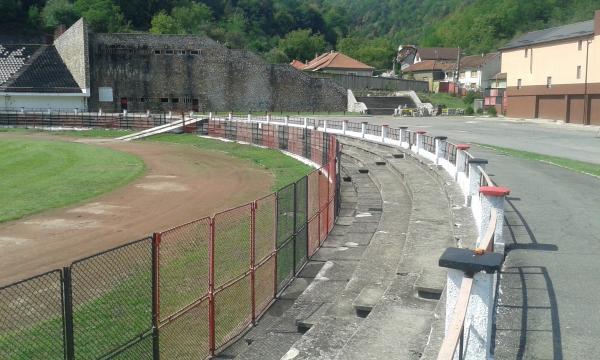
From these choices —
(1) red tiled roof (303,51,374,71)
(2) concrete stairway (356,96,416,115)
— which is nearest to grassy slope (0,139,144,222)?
(2) concrete stairway (356,96,416,115)

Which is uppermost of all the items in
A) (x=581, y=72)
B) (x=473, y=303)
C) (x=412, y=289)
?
(x=581, y=72)

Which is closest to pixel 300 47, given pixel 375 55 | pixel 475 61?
pixel 375 55

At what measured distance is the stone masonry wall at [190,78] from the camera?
76.2m

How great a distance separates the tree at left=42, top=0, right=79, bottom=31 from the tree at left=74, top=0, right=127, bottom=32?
1.36m

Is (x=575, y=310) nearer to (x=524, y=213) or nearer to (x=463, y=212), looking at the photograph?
(x=463, y=212)

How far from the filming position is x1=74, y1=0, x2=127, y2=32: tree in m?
99.0

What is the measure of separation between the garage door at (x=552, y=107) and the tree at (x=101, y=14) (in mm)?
65935

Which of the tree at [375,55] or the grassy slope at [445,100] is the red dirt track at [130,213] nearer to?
the grassy slope at [445,100]

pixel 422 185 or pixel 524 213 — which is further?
pixel 422 185

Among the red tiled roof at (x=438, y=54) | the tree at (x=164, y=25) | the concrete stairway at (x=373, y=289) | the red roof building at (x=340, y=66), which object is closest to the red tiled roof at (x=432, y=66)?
the red tiled roof at (x=438, y=54)

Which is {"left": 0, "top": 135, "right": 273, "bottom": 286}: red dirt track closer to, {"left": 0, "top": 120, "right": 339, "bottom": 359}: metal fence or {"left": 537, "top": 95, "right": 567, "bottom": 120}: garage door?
{"left": 0, "top": 120, "right": 339, "bottom": 359}: metal fence

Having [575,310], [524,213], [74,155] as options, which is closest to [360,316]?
[575,310]

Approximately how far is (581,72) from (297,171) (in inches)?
1527

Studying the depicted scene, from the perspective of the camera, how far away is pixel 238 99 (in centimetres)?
8062
